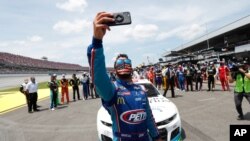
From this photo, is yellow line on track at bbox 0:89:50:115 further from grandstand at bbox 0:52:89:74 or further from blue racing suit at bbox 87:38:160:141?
blue racing suit at bbox 87:38:160:141

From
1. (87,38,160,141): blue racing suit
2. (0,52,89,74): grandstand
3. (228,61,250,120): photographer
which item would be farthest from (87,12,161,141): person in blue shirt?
(0,52,89,74): grandstand

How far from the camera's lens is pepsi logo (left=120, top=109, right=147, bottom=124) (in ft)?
9.01

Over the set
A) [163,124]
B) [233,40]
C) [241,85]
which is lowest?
[163,124]

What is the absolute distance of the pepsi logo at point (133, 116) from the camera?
2.75 metres

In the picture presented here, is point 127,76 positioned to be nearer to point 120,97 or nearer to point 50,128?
point 120,97

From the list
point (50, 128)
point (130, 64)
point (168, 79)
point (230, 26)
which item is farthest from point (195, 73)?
point (230, 26)

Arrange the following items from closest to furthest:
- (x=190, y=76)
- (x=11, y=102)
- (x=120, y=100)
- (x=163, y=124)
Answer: (x=120, y=100), (x=163, y=124), (x=190, y=76), (x=11, y=102)

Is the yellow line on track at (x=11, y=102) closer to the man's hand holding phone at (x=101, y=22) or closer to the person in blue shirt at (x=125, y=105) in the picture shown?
the person in blue shirt at (x=125, y=105)

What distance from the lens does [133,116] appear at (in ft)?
9.04

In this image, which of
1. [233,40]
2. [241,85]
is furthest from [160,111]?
[233,40]

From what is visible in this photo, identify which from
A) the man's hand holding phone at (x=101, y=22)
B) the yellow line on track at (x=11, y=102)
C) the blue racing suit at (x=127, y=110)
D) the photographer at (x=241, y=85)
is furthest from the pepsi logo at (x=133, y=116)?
the yellow line on track at (x=11, y=102)

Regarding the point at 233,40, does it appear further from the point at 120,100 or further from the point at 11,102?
the point at 120,100

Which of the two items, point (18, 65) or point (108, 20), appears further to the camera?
point (18, 65)

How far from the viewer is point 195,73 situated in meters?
20.9
